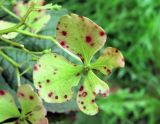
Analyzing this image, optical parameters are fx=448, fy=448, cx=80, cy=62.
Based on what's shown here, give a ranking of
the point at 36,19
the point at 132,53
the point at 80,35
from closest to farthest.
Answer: the point at 80,35
the point at 36,19
the point at 132,53

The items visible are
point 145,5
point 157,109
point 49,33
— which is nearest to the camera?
point 49,33

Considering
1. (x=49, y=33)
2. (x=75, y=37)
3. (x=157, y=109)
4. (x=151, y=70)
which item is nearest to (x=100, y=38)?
(x=75, y=37)

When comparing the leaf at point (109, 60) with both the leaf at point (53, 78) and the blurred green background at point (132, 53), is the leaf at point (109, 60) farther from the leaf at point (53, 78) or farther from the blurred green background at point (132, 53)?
the blurred green background at point (132, 53)

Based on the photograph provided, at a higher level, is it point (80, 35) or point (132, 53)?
point (80, 35)

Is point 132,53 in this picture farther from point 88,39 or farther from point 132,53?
point 88,39

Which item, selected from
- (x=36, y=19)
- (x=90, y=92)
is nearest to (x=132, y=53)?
(x=36, y=19)

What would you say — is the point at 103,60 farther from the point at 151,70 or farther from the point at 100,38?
the point at 151,70

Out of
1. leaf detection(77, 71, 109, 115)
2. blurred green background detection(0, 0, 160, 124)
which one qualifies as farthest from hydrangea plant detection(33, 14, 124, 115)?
blurred green background detection(0, 0, 160, 124)
